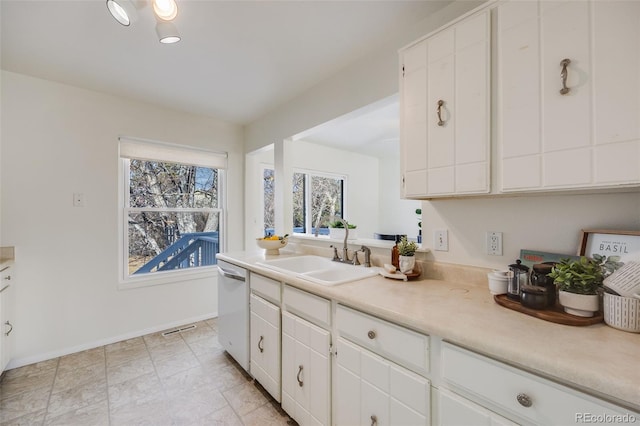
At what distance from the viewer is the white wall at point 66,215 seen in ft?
7.20

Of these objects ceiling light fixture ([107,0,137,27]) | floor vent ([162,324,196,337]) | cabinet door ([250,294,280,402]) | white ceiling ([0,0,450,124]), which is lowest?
floor vent ([162,324,196,337])

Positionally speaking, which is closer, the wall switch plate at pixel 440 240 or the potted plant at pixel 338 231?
the wall switch plate at pixel 440 240

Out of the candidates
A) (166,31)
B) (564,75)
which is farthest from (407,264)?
(166,31)

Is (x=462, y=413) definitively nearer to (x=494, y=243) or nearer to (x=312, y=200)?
(x=494, y=243)

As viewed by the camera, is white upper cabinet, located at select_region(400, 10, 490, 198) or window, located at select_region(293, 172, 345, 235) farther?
window, located at select_region(293, 172, 345, 235)

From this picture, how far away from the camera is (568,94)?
0.90 meters

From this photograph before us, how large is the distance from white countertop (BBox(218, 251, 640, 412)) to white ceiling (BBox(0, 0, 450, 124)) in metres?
1.59

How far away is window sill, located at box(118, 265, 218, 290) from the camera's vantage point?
2.73m

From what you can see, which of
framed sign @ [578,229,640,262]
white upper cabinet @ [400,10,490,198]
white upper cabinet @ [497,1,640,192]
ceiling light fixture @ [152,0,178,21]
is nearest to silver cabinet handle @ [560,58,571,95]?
white upper cabinet @ [497,1,640,192]

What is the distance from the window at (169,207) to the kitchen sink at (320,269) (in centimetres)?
159

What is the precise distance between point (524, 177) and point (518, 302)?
49 cm

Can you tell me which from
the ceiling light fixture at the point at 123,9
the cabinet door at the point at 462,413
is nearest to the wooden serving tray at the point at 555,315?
the cabinet door at the point at 462,413

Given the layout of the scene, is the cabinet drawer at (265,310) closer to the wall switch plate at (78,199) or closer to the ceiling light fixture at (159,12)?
the ceiling light fixture at (159,12)

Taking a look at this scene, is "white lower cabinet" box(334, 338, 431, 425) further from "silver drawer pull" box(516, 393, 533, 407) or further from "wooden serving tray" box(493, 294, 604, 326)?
"wooden serving tray" box(493, 294, 604, 326)
